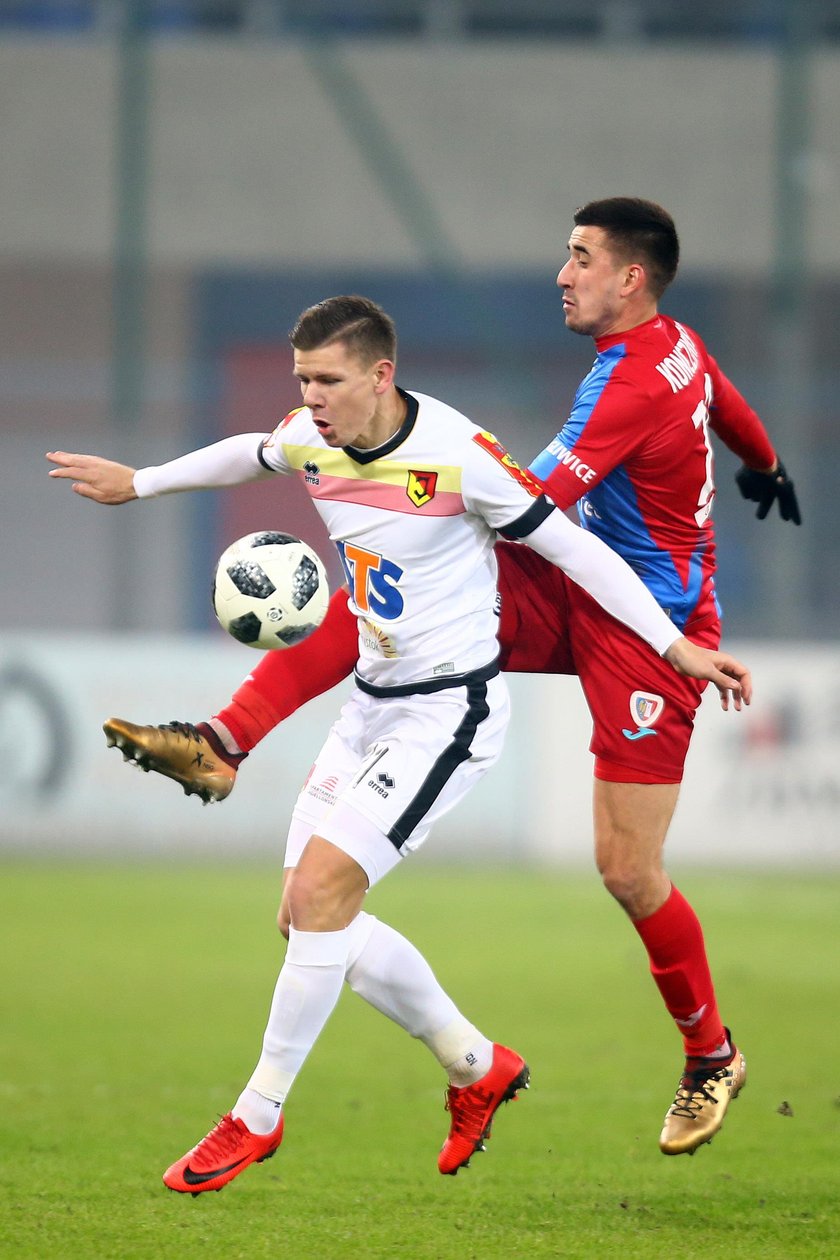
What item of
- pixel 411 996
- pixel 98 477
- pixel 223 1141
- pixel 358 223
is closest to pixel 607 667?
pixel 411 996

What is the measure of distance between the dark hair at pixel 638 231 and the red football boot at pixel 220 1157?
2.49 metres

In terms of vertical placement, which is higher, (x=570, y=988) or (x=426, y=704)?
(x=426, y=704)

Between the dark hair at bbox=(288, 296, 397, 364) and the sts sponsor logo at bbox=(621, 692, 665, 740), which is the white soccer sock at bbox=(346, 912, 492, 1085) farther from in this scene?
the dark hair at bbox=(288, 296, 397, 364)

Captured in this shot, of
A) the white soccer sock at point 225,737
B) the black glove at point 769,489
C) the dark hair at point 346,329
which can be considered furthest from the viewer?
the black glove at point 769,489

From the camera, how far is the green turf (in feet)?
15.0

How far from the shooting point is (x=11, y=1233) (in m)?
4.33

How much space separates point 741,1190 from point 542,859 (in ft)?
27.7

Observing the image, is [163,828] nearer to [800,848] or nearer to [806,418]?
[800,848]

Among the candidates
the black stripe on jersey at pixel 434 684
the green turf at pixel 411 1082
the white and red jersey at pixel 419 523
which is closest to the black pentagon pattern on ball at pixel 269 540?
the white and red jersey at pixel 419 523

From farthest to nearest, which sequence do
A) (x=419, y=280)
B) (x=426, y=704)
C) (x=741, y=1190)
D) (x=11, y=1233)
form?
(x=419, y=280) → (x=741, y=1190) → (x=426, y=704) → (x=11, y=1233)

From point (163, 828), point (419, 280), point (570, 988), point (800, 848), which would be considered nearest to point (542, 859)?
point (800, 848)

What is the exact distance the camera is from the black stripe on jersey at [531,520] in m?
4.54

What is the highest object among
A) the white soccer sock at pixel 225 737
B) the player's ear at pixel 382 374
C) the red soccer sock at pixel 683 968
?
the player's ear at pixel 382 374

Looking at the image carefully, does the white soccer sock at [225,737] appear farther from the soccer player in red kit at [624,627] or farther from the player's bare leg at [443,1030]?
the player's bare leg at [443,1030]
